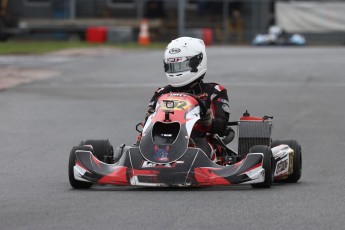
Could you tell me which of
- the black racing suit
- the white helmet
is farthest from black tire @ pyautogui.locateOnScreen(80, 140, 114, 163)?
the white helmet

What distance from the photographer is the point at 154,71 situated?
25312 millimetres

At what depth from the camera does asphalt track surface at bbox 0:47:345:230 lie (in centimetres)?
723

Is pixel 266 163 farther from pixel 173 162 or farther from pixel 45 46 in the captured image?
pixel 45 46

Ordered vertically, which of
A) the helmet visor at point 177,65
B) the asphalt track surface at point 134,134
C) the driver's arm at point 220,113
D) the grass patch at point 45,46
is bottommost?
the grass patch at point 45,46

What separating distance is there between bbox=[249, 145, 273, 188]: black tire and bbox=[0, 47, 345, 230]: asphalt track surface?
100mm

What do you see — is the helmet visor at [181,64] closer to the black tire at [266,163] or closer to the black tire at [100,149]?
the black tire at [100,149]

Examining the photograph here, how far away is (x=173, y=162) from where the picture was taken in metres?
8.70

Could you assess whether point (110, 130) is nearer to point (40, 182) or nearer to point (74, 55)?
point (40, 182)

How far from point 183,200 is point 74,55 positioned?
23.7 metres

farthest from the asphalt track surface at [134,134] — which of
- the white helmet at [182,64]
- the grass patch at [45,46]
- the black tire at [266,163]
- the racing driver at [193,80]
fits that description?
the grass patch at [45,46]

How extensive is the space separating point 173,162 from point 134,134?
18.3 ft

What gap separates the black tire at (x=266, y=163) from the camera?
8773 mm

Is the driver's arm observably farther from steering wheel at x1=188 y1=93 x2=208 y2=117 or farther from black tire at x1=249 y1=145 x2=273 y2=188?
black tire at x1=249 y1=145 x2=273 y2=188

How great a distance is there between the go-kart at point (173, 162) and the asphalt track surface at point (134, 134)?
113mm
